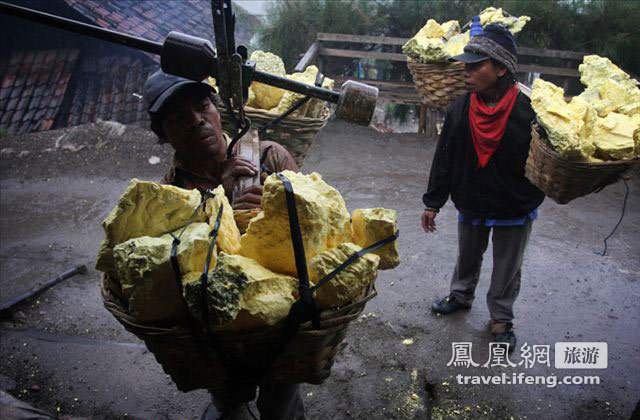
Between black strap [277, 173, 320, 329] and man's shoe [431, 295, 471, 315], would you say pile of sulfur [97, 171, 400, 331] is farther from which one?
man's shoe [431, 295, 471, 315]

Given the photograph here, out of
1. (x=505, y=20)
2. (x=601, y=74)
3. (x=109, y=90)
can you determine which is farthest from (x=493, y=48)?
(x=109, y=90)

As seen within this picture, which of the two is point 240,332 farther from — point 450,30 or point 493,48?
point 450,30

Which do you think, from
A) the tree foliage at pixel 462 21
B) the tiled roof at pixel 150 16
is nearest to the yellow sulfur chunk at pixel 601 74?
the tree foliage at pixel 462 21

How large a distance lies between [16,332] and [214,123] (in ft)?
9.25

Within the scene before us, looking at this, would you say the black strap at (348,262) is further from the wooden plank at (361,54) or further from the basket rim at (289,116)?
the wooden plank at (361,54)

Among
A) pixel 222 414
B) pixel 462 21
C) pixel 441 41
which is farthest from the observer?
pixel 462 21

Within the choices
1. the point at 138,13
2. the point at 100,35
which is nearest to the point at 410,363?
the point at 100,35

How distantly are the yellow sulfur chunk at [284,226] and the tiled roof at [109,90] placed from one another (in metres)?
7.44

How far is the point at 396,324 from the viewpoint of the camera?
367 centimetres

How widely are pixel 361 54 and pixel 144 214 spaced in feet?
22.2

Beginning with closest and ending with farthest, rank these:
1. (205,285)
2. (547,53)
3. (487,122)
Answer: (205,285) < (487,122) < (547,53)

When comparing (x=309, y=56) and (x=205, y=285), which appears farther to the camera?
(x=309, y=56)

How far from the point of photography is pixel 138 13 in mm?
8391

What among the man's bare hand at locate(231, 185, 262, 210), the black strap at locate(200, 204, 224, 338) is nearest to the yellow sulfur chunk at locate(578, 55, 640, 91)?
the man's bare hand at locate(231, 185, 262, 210)
